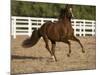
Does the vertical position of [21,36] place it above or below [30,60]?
above

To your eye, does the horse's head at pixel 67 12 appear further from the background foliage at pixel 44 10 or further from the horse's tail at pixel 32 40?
the horse's tail at pixel 32 40

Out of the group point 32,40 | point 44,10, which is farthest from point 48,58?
point 44,10

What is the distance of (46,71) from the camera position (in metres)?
2.43

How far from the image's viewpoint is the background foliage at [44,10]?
7.50 feet

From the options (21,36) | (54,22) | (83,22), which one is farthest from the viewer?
(83,22)

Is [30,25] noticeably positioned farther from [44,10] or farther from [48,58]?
[48,58]

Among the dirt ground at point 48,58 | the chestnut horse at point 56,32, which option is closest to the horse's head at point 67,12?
the chestnut horse at point 56,32

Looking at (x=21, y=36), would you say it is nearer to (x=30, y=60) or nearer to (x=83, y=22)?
(x=30, y=60)

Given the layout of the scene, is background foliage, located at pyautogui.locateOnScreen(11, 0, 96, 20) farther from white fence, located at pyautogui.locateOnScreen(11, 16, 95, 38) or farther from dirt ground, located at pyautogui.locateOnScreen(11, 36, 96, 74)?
dirt ground, located at pyautogui.locateOnScreen(11, 36, 96, 74)

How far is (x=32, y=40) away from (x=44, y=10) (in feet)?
1.10

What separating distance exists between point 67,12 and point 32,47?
1.82 ft

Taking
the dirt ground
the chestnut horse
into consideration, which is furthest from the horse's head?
the dirt ground
